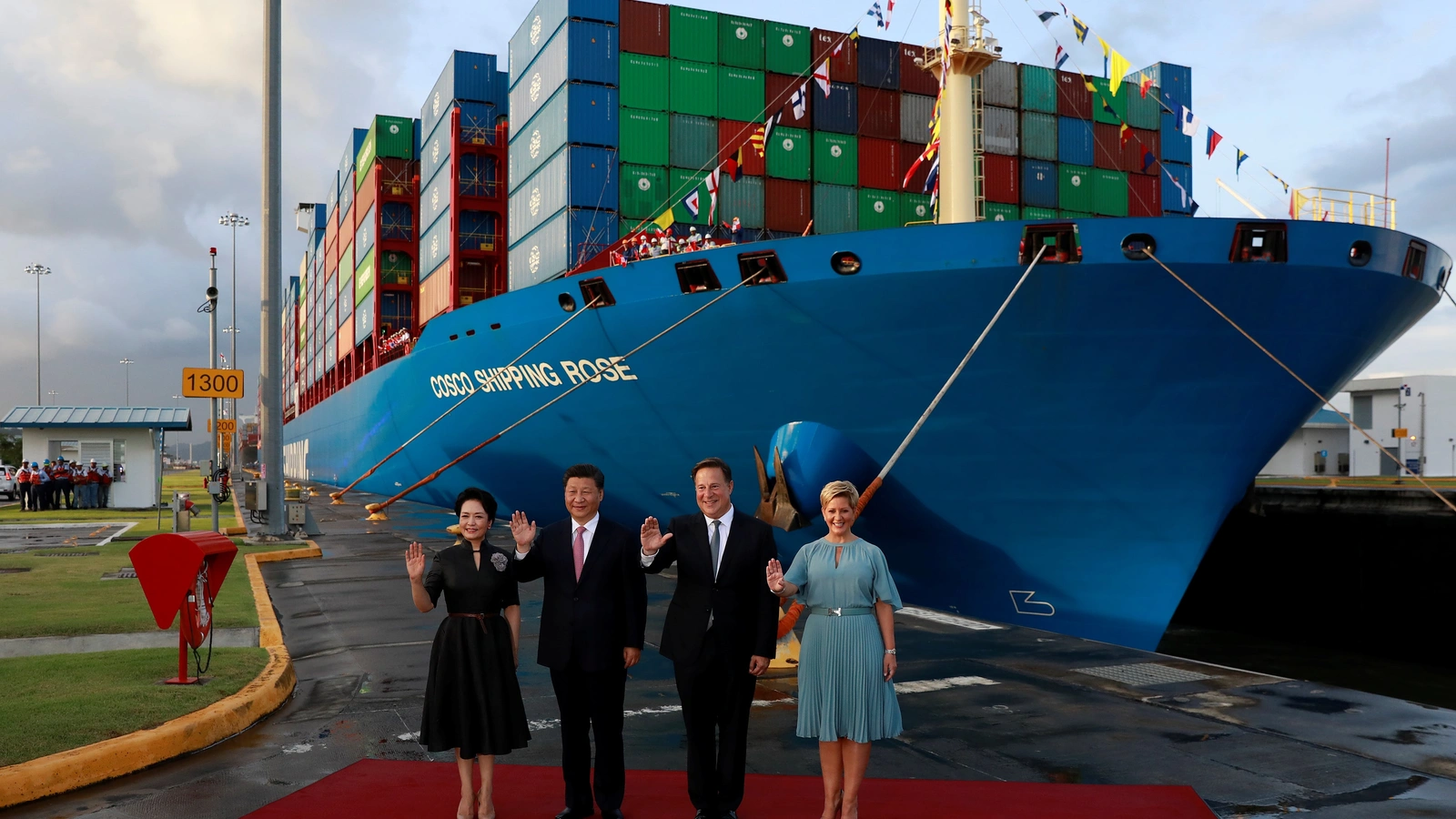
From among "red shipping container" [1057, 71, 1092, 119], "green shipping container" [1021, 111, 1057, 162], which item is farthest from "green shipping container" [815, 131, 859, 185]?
"red shipping container" [1057, 71, 1092, 119]

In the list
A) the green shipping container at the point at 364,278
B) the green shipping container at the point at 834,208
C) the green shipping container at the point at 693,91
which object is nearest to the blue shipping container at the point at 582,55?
the green shipping container at the point at 693,91

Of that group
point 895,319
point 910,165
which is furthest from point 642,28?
point 895,319

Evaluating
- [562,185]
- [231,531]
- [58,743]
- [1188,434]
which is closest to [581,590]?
[58,743]

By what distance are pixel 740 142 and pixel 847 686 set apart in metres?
→ 15.9

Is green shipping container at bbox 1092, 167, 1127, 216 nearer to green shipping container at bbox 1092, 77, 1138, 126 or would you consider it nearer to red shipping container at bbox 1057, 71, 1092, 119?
green shipping container at bbox 1092, 77, 1138, 126

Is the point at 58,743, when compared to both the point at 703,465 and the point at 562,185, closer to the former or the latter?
the point at 703,465

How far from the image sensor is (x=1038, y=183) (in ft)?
68.0

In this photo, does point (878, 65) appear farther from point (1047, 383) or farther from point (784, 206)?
point (1047, 383)

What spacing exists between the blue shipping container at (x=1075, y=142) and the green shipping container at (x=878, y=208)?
13.6 feet

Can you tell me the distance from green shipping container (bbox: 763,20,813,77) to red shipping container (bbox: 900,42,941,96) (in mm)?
1915

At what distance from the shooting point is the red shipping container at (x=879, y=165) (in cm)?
1962

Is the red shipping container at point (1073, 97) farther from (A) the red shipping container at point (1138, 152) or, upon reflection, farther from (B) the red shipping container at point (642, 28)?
(B) the red shipping container at point (642, 28)

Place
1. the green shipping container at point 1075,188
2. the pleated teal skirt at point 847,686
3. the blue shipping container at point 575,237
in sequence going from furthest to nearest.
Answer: the green shipping container at point 1075,188, the blue shipping container at point 575,237, the pleated teal skirt at point 847,686

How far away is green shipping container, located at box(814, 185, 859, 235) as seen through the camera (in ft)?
62.5
